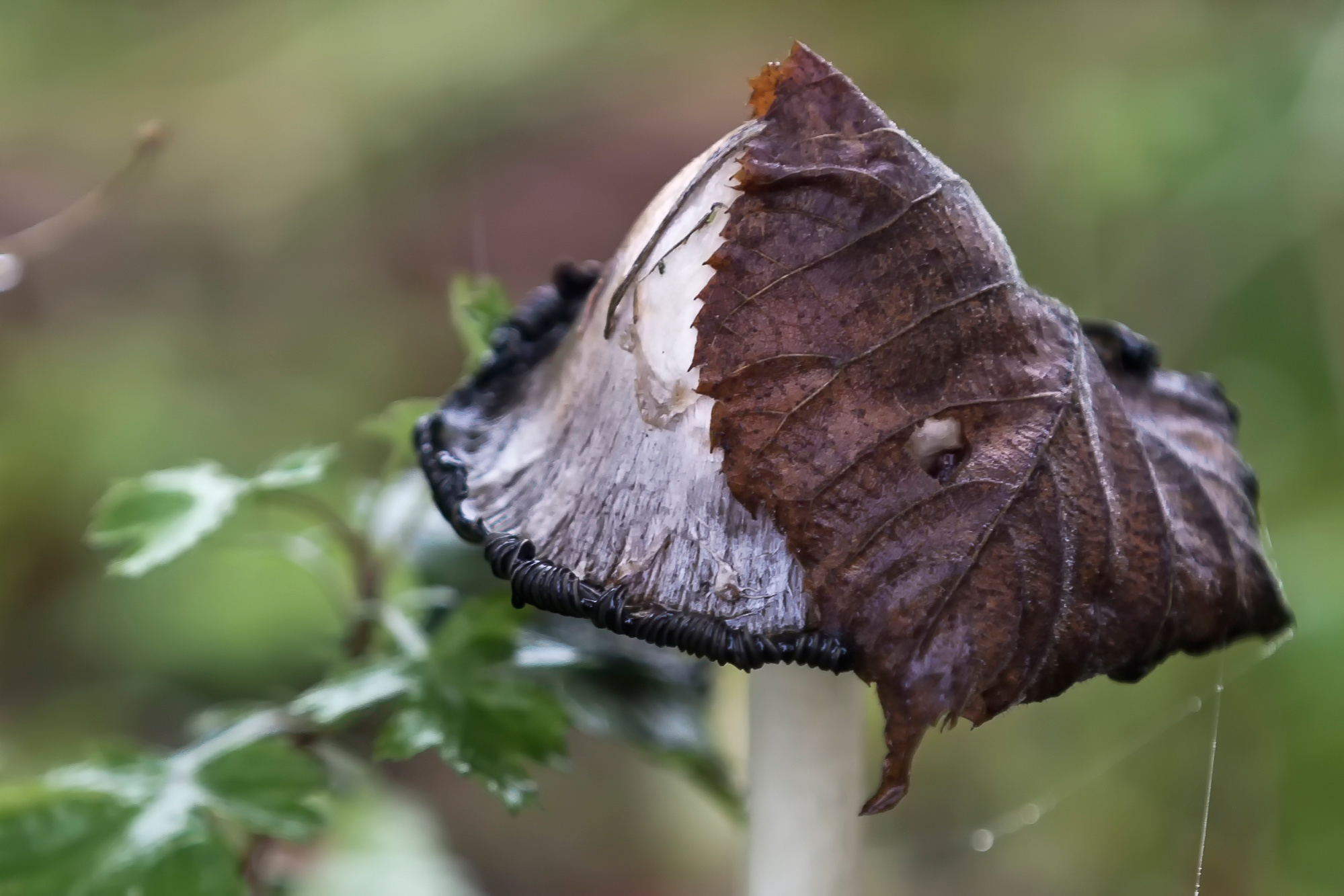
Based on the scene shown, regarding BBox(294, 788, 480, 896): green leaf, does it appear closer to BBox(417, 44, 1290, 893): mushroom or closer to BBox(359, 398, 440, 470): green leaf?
BBox(359, 398, 440, 470): green leaf

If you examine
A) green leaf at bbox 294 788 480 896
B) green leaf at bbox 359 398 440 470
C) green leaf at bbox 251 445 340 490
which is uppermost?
green leaf at bbox 359 398 440 470

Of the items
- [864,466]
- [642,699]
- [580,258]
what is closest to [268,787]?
[642,699]

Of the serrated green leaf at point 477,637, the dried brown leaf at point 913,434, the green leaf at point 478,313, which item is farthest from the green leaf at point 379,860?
the dried brown leaf at point 913,434

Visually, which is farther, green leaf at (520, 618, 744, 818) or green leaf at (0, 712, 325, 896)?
green leaf at (520, 618, 744, 818)

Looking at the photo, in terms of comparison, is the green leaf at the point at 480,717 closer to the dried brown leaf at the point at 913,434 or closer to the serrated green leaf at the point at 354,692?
the serrated green leaf at the point at 354,692

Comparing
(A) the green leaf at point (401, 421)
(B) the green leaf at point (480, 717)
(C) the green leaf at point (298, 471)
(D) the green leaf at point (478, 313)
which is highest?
(D) the green leaf at point (478, 313)

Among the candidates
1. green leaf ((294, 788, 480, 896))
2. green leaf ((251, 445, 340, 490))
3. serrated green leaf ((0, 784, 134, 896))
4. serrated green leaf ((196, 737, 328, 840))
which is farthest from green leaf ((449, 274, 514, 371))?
green leaf ((294, 788, 480, 896))
